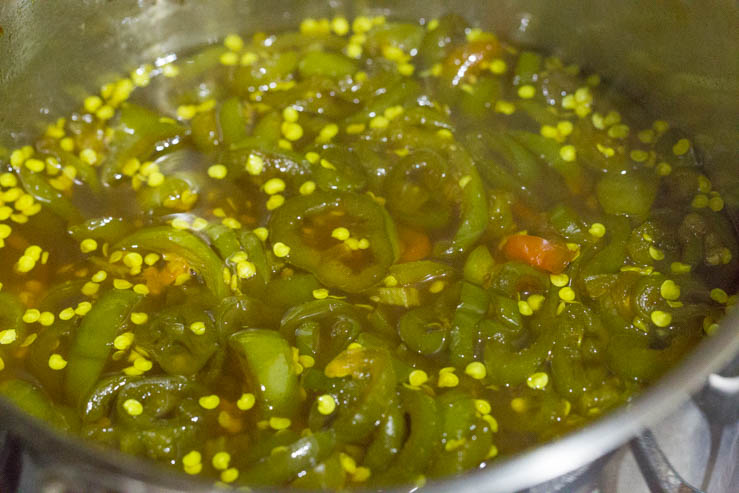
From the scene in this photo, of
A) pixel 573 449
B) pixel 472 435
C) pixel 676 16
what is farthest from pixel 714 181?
pixel 573 449

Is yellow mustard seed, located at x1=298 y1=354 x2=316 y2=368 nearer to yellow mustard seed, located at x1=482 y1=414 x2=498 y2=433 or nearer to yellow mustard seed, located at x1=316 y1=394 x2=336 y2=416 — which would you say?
yellow mustard seed, located at x1=316 y1=394 x2=336 y2=416

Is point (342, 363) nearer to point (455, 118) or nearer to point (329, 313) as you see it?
point (329, 313)

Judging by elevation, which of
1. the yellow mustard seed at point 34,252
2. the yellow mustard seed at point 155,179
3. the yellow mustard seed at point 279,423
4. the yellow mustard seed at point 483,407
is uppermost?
the yellow mustard seed at point 155,179

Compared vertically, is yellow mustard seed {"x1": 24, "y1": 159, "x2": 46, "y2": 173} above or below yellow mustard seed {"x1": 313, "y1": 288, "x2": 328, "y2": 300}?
above

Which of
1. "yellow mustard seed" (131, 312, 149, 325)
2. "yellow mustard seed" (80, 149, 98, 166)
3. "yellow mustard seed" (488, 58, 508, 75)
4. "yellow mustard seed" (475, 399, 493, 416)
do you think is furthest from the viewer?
"yellow mustard seed" (488, 58, 508, 75)

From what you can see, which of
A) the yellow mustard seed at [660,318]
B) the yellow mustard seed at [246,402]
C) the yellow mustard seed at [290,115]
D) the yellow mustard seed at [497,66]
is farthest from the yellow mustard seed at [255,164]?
the yellow mustard seed at [660,318]

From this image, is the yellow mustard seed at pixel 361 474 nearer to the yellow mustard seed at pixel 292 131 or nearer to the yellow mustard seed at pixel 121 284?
the yellow mustard seed at pixel 121 284

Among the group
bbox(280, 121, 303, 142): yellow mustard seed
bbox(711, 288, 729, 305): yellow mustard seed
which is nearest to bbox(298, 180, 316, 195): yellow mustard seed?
bbox(280, 121, 303, 142): yellow mustard seed
